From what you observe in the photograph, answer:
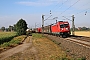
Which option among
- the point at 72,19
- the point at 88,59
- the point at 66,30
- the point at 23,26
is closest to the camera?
the point at 88,59

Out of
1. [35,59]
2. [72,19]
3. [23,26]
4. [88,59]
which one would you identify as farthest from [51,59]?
[23,26]

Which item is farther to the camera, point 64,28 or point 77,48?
point 64,28

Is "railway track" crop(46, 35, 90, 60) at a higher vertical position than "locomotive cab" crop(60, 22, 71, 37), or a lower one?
lower

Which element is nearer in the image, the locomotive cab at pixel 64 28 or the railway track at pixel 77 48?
the railway track at pixel 77 48

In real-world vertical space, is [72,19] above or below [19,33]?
above

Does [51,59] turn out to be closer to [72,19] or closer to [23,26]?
[72,19]

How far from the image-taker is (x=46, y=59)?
37.2ft

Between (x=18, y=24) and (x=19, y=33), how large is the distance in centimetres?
347

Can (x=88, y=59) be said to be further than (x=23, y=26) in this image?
No

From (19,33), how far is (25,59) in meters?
47.7

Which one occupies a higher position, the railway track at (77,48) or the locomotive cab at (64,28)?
the locomotive cab at (64,28)

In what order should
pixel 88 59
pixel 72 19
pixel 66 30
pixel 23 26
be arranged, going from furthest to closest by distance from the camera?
1. pixel 23 26
2. pixel 72 19
3. pixel 66 30
4. pixel 88 59

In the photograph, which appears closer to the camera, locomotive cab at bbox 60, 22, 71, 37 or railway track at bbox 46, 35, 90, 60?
railway track at bbox 46, 35, 90, 60

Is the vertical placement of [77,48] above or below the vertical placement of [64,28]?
below
